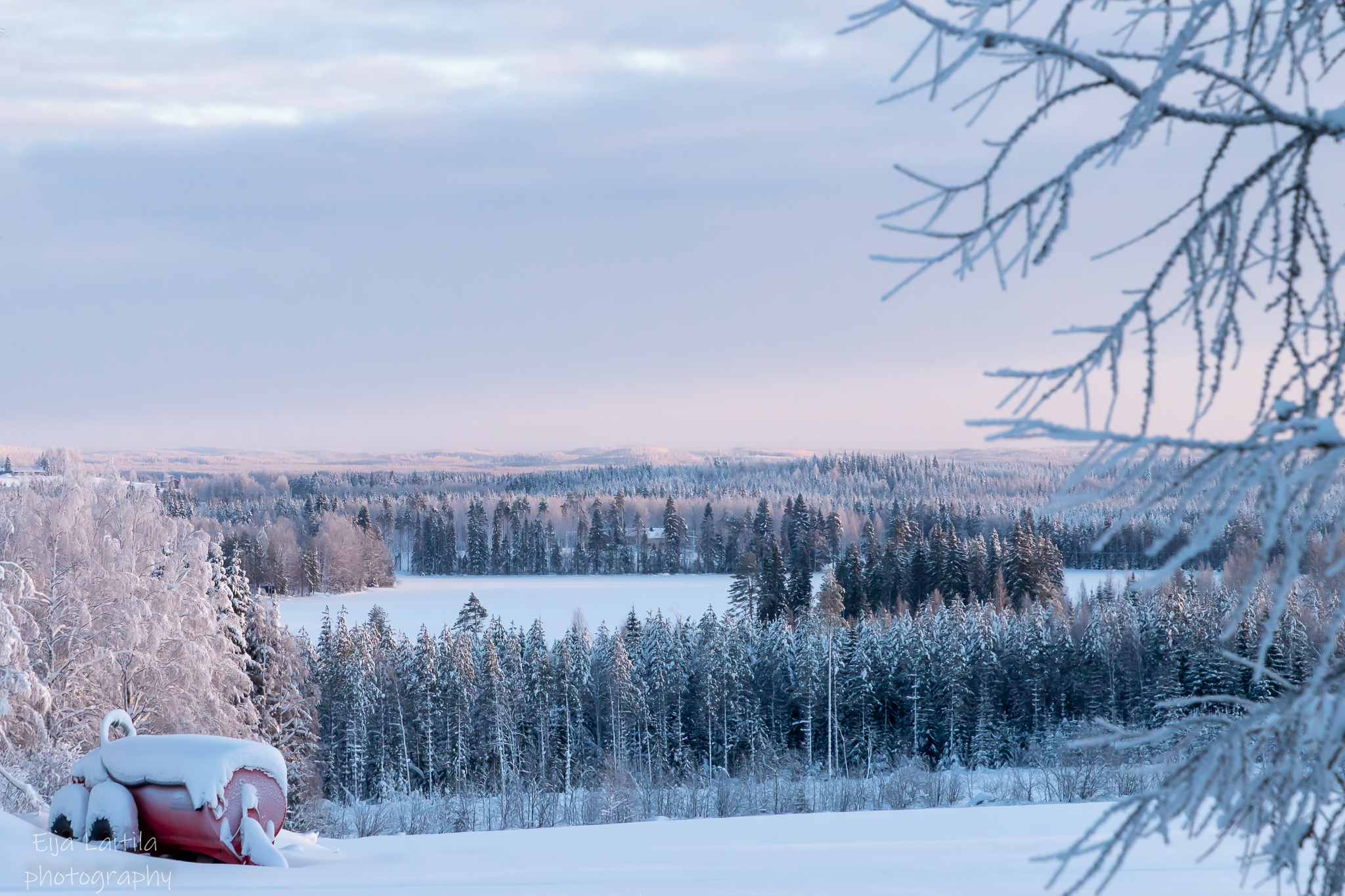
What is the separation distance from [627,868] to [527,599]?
231 feet

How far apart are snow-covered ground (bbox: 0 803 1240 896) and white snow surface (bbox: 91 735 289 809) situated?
19.9 inches

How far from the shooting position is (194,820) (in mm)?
6504

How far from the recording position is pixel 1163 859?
5.70 meters

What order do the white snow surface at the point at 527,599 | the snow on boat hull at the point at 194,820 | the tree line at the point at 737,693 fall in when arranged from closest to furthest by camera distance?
the snow on boat hull at the point at 194,820, the tree line at the point at 737,693, the white snow surface at the point at 527,599

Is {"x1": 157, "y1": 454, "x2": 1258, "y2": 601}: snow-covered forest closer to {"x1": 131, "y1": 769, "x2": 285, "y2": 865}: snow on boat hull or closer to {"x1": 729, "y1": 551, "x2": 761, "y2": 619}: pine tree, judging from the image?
{"x1": 729, "y1": 551, "x2": 761, "y2": 619}: pine tree

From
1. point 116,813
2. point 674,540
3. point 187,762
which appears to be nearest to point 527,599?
point 674,540

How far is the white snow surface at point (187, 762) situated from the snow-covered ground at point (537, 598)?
48642mm

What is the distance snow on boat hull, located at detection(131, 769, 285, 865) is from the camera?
6.51 meters

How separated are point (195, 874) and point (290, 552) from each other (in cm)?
8140

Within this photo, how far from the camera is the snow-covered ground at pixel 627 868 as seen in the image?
5406 mm

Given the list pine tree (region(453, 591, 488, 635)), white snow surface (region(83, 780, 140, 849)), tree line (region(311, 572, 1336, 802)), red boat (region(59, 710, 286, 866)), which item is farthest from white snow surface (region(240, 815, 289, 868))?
pine tree (region(453, 591, 488, 635))

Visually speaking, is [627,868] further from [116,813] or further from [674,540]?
[674,540]

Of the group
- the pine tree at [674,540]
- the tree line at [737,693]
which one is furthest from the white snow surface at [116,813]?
the pine tree at [674,540]

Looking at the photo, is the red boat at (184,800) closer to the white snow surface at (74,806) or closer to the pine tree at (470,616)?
the white snow surface at (74,806)
